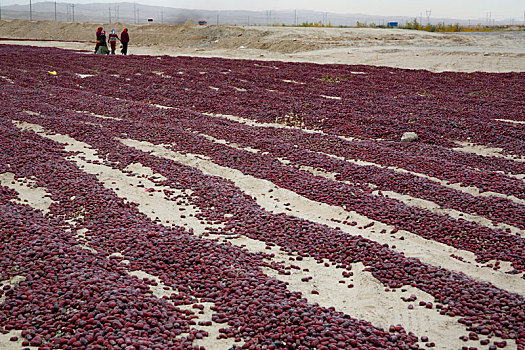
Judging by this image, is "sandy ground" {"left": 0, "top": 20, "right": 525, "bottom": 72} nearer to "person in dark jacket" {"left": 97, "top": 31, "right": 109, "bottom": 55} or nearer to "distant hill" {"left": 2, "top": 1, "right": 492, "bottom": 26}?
"person in dark jacket" {"left": 97, "top": 31, "right": 109, "bottom": 55}

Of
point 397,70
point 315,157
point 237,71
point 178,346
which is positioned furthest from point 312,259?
point 397,70

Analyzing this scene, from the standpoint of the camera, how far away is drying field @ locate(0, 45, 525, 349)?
14.9 feet

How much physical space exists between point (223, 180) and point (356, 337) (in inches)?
181

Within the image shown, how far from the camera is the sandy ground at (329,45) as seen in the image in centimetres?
2756

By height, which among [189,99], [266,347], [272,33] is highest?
[272,33]

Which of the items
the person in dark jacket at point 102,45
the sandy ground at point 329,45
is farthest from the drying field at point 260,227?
the person in dark jacket at point 102,45

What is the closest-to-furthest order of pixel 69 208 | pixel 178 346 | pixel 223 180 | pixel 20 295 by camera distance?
pixel 178 346 → pixel 20 295 → pixel 69 208 → pixel 223 180

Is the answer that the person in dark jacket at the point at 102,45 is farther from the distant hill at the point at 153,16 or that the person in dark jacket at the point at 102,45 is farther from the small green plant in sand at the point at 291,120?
the distant hill at the point at 153,16

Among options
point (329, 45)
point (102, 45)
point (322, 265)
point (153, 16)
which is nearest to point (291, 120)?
point (322, 265)

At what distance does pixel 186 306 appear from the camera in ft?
16.3

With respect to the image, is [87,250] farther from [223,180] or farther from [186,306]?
[223,180]

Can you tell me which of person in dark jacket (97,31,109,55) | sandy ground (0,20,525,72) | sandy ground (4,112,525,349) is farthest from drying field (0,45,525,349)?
person in dark jacket (97,31,109,55)

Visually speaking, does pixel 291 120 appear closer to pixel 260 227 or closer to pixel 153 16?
pixel 260 227

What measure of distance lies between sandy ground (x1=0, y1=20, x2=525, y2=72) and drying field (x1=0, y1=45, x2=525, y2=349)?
15.1m
